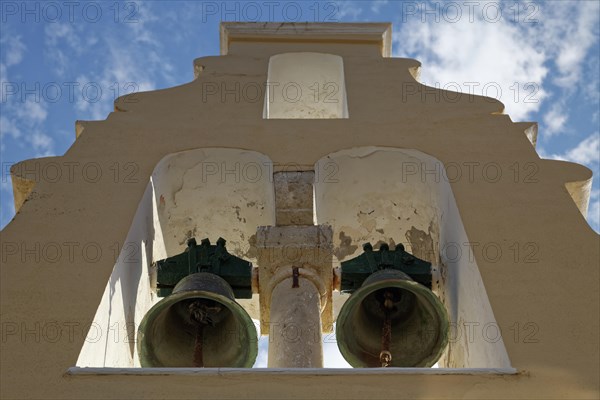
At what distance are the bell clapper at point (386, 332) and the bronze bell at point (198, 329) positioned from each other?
65 cm

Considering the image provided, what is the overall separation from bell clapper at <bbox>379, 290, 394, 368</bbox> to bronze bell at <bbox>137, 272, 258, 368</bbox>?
2.14ft

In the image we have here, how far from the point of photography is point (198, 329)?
19.4ft

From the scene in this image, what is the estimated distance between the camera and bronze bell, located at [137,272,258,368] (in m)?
5.75

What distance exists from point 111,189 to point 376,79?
275 centimetres

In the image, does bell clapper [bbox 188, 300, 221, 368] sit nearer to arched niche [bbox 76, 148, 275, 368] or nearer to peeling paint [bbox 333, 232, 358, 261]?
arched niche [bbox 76, 148, 275, 368]

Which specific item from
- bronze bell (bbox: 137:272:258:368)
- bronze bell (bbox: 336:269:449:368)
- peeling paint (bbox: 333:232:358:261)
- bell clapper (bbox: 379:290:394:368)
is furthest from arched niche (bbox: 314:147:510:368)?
bronze bell (bbox: 137:272:258:368)

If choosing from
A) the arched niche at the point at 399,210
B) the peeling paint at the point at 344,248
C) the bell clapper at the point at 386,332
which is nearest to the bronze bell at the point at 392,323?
the bell clapper at the point at 386,332

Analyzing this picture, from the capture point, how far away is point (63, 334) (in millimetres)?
5023

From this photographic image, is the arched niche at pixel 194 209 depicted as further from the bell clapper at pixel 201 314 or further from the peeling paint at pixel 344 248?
the peeling paint at pixel 344 248

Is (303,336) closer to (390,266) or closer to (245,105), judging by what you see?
(390,266)

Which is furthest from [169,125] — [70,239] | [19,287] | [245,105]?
[19,287]

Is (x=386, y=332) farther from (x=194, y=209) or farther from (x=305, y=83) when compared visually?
(x=305, y=83)

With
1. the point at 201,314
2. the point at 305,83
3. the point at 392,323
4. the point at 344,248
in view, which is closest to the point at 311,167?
the point at 344,248

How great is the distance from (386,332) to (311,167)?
137cm
